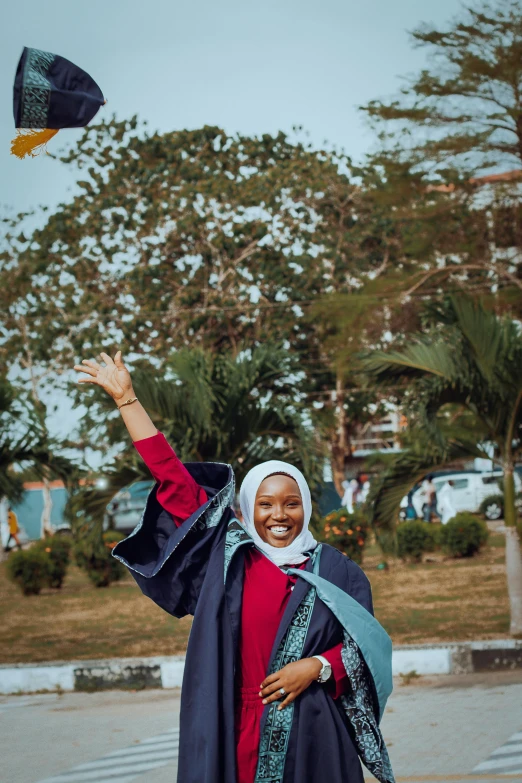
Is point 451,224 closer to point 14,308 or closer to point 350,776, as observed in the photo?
point 14,308

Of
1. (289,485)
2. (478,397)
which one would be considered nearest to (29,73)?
(289,485)

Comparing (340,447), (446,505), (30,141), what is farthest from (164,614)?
(340,447)

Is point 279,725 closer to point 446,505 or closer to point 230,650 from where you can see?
point 230,650

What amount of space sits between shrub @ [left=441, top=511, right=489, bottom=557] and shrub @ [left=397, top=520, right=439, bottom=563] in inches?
13.9

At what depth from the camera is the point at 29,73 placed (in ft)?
12.6

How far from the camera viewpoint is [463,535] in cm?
1817

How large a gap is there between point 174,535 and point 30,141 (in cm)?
160

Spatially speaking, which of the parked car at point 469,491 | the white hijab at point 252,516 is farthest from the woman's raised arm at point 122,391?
the parked car at point 469,491

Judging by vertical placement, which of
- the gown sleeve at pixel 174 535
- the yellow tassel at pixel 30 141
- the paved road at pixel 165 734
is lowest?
the paved road at pixel 165 734

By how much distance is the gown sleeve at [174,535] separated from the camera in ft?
10.5

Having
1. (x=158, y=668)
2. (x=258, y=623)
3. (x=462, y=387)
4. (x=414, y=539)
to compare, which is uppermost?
(x=462, y=387)

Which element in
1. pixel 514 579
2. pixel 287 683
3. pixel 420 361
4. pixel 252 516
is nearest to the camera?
pixel 287 683

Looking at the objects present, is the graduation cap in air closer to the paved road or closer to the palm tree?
the paved road

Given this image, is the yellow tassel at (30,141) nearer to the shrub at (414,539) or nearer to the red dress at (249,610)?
the red dress at (249,610)
